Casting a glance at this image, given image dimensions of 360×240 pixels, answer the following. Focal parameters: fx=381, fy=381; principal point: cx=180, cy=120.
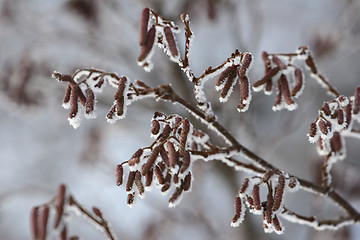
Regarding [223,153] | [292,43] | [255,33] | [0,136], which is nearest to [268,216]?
[223,153]

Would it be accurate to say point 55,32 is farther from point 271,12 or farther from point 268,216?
point 271,12

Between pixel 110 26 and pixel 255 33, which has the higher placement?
pixel 110 26

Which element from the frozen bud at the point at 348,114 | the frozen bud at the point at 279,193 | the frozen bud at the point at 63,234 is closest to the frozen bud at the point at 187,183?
the frozen bud at the point at 279,193

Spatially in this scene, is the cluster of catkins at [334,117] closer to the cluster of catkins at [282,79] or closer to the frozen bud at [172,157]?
the cluster of catkins at [282,79]

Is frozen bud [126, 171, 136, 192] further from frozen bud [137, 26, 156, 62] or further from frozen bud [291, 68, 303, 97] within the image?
frozen bud [291, 68, 303, 97]

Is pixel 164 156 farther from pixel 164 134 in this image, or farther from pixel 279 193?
pixel 279 193

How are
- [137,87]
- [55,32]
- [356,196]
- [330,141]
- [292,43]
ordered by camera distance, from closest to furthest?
[137,87] → [330,141] → [356,196] → [55,32] → [292,43]

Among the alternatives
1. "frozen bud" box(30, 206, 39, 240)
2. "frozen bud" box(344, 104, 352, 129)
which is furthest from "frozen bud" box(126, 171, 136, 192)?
"frozen bud" box(344, 104, 352, 129)

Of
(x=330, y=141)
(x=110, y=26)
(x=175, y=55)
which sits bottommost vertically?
(x=330, y=141)
